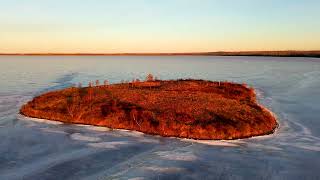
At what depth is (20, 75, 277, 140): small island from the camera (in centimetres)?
2364

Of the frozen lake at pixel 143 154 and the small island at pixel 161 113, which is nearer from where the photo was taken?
the frozen lake at pixel 143 154

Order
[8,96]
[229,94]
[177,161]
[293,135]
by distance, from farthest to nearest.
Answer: [8,96] < [229,94] < [293,135] < [177,161]

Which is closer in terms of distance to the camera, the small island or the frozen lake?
the frozen lake

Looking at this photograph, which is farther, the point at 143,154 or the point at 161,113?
the point at 161,113

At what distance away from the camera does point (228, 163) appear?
1797cm

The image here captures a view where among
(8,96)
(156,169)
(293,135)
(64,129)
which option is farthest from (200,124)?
(8,96)

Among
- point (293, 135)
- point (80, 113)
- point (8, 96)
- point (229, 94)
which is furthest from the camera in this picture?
point (8, 96)

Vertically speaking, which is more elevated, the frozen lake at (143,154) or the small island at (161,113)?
the small island at (161,113)

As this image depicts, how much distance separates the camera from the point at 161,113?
86.6 ft

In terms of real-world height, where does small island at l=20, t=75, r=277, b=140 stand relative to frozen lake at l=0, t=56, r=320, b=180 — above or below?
above

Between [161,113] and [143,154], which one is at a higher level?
[161,113]

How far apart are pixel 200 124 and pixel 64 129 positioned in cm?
947

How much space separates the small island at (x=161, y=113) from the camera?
23.6 m

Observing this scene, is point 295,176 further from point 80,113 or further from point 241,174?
point 80,113
